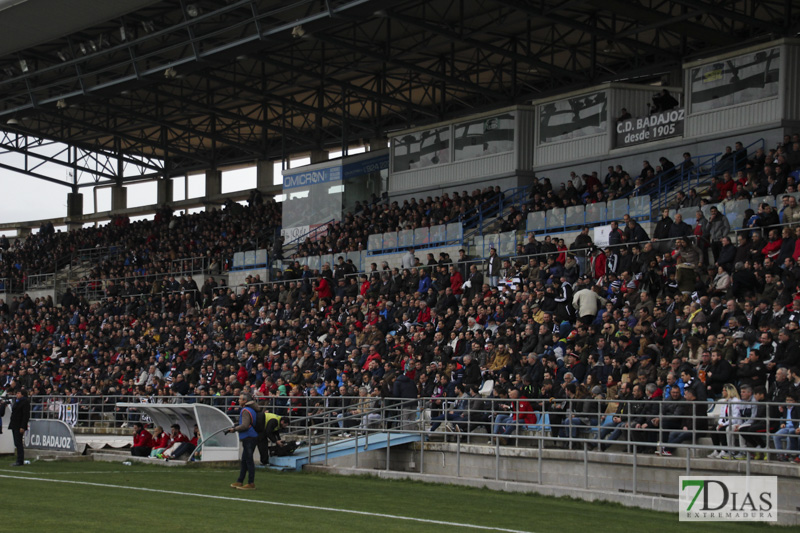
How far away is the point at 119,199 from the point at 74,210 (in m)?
3.47

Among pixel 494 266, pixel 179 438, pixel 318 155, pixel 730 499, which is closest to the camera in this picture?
pixel 730 499

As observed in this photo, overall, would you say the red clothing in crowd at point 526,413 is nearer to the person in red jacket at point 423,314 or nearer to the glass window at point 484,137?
the person in red jacket at point 423,314

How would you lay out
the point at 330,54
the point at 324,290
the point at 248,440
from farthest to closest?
the point at 330,54 → the point at 324,290 → the point at 248,440

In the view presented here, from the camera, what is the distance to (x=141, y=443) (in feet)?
77.4

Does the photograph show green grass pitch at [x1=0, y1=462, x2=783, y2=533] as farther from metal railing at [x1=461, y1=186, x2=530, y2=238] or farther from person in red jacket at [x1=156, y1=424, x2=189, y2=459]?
metal railing at [x1=461, y1=186, x2=530, y2=238]

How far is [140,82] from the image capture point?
39188 mm

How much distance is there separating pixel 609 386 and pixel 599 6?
1722 centimetres

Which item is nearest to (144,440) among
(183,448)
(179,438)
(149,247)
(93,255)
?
(179,438)

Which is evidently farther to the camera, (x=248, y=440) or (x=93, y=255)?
(x=93, y=255)

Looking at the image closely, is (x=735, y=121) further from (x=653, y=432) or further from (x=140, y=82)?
(x=140, y=82)

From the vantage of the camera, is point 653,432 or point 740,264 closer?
point 653,432

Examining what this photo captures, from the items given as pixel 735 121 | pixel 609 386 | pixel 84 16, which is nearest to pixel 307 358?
pixel 609 386

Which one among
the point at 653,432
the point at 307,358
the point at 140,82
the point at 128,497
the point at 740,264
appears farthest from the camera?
the point at 140,82

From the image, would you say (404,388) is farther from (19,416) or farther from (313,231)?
(313,231)
